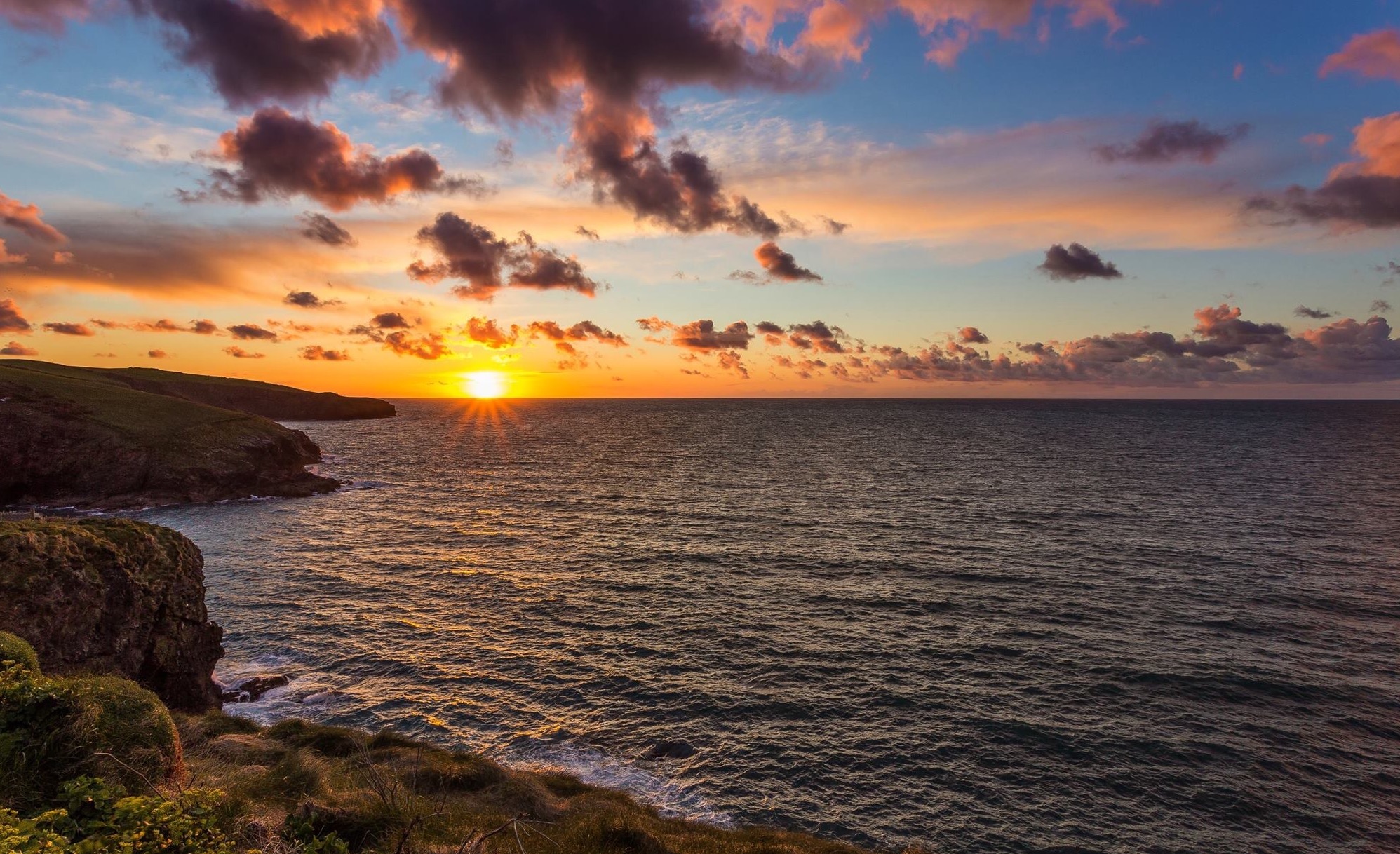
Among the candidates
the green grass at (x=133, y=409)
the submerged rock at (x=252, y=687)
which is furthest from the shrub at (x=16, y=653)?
the green grass at (x=133, y=409)

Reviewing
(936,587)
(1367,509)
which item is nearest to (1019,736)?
(936,587)

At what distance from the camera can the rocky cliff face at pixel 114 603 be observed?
86.2ft

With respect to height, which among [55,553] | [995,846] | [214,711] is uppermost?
[55,553]

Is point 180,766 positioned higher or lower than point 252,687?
higher

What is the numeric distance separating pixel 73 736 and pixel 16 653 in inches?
212

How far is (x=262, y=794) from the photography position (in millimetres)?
20844

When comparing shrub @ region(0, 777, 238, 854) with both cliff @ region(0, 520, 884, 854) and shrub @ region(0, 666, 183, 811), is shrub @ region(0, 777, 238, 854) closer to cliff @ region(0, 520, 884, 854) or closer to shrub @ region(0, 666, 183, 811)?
cliff @ region(0, 520, 884, 854)

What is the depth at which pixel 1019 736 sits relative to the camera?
31.8 m

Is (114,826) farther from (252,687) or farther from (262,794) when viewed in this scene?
(252,687)

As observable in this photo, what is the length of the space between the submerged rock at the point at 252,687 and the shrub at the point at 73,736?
21071 millimetres

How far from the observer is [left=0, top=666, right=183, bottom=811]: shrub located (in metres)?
14.7

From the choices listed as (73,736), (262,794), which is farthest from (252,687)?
(73,736)

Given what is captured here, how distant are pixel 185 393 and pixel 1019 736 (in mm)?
228110

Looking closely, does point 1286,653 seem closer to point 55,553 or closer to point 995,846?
point 995,846
